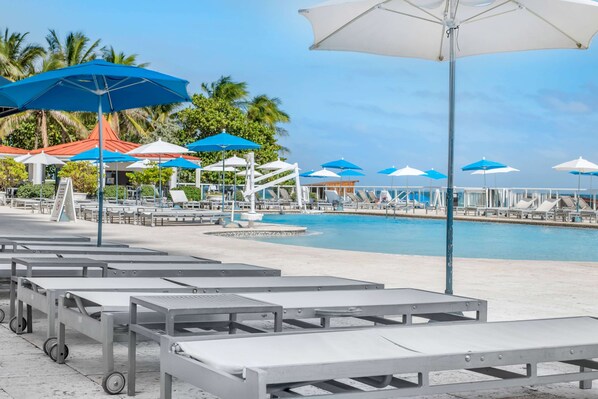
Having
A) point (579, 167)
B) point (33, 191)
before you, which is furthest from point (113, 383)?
point (33, 191)

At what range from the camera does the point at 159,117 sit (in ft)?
143

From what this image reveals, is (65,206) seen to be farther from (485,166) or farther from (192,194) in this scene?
(485,166)

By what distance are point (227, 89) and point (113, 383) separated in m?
40.8

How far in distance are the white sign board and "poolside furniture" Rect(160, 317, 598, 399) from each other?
15806 millimetres

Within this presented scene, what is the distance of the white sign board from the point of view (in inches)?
725

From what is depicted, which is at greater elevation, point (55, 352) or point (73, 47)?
point (73, 47)

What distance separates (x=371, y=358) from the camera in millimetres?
2889

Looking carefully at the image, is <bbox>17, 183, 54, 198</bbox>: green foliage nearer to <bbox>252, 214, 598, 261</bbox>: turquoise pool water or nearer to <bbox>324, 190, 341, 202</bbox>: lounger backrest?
<bbox>252, 214, 598, 261</bbox>: turquoise pool water

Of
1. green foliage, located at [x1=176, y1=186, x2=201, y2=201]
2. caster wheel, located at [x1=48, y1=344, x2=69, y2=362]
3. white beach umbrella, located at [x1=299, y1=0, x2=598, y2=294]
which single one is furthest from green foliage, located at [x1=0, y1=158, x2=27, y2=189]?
caster wheel, located at [x1=48, y1=344, x2=69, y2=362]

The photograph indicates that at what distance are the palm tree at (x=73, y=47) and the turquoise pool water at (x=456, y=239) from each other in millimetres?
20090

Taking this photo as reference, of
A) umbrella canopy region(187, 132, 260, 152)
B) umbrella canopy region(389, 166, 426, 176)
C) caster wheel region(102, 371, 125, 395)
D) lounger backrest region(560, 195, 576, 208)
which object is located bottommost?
caster wheel region(102, 371, 125, 395)

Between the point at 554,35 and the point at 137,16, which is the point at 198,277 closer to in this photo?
the point at 554,35

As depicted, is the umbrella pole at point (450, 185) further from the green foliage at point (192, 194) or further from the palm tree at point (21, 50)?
the palm tree at point (21, 50)

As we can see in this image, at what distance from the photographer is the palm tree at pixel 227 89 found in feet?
144
